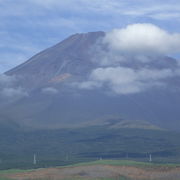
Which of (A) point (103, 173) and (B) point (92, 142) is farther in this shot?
(B) point (92, 142)

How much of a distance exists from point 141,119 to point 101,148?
2375 inches

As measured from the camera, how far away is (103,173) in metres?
51.2

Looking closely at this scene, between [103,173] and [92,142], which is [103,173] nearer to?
[103,173]

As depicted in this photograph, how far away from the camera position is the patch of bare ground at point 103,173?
5050cm

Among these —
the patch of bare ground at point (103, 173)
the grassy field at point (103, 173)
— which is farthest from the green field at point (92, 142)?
the patch of bare ground at point (103, 173)

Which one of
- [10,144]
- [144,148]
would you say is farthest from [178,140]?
[10,144]

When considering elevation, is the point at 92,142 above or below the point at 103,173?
above

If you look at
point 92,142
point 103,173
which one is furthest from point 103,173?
point 92,142

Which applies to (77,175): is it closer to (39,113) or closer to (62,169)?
(62,169)

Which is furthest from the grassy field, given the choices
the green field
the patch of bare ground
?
the green field

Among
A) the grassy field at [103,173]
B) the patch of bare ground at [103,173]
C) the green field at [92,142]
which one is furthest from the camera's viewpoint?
the green field at [92,142]

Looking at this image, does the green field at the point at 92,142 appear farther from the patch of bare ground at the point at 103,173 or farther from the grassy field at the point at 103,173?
the patch of bare ground at the point at 103,173

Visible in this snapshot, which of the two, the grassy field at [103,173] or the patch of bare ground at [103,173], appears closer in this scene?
the grassy field at [103,173]

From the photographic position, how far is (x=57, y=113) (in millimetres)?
Answer: 195375
